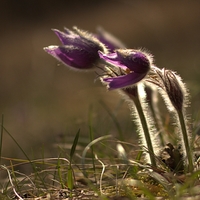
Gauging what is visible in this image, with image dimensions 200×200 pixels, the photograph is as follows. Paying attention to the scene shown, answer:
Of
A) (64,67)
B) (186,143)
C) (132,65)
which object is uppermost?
(132,65)

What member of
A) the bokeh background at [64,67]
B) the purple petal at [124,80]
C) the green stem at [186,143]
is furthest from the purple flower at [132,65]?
the bokeh background at [64,67]

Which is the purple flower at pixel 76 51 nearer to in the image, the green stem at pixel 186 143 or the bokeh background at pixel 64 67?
the bokeh background at pixel 64 67

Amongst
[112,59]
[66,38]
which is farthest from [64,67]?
[112,59]

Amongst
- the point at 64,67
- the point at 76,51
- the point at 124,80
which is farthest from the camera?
the point at 64,67

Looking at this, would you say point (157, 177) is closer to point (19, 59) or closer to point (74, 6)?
point (19, 59)

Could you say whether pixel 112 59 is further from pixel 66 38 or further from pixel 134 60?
pixel 66 38

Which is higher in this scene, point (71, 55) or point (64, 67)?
point (71, 55)

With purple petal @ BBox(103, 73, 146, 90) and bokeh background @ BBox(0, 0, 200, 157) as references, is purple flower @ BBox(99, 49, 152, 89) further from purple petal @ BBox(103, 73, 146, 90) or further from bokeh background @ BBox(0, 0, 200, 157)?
bokeh background @ BBox(0, 0, 200, 157)

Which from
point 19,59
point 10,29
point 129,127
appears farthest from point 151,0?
point 129,127
